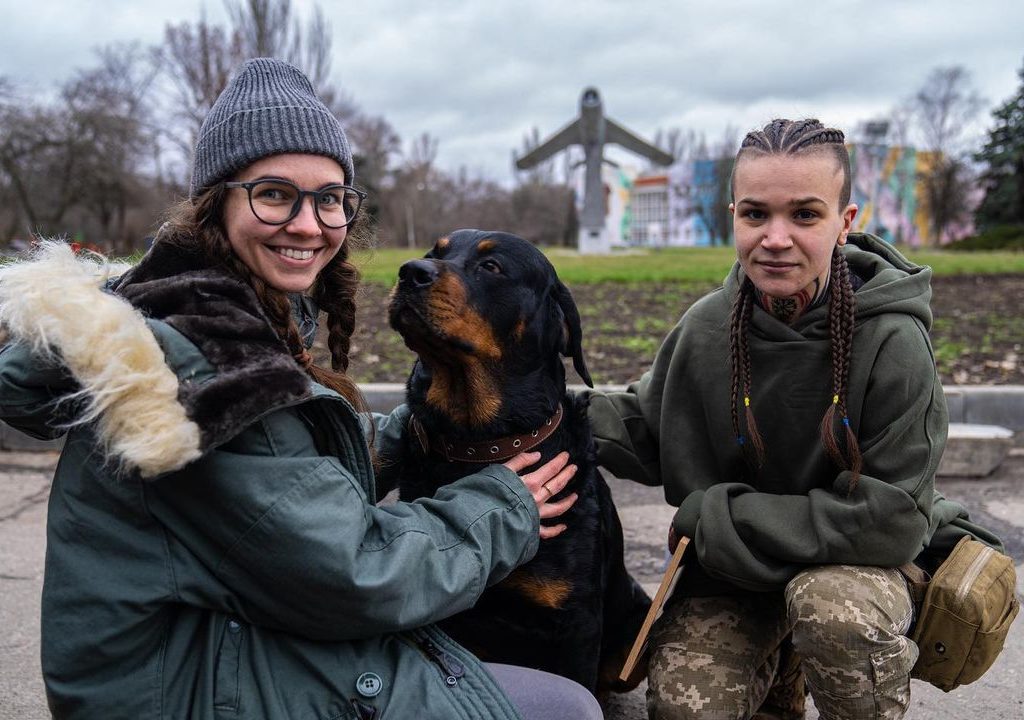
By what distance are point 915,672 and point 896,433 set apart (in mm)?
731

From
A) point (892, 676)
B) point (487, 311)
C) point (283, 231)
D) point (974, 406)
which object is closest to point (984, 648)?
point (892, 676)

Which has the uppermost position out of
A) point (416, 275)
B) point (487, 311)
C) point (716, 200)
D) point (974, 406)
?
point (716, 200)

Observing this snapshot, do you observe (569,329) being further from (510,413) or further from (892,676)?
(892,676)

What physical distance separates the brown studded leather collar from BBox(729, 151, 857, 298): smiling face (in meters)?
0.73

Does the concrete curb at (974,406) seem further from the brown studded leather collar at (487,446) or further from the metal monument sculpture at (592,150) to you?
the metal monument sculpture at (592,150)

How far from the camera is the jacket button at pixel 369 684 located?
1.55 metres

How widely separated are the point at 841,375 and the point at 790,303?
267 millimetres

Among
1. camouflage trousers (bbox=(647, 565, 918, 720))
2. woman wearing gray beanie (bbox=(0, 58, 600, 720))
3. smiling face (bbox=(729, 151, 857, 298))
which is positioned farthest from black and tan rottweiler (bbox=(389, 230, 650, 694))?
smiling face (bbox=(729, 151, 857, 298))

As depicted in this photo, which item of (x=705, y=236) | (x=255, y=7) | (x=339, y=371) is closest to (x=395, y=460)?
(x=339, y=371)

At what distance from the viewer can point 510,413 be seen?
2332 millimetres

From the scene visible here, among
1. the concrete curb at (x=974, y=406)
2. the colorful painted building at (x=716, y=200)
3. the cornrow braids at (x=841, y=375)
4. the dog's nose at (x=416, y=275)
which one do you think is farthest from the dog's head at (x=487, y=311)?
the colorful painted building at (x=716, y=200)

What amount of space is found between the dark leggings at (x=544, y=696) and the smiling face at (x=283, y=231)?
989 mm

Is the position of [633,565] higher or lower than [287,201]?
lower

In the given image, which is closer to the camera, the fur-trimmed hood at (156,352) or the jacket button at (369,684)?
the fur-trimmed hood at (156,352)
